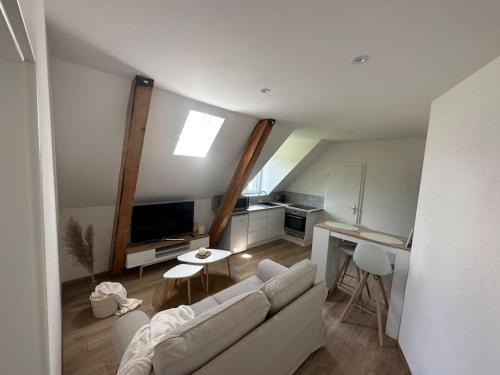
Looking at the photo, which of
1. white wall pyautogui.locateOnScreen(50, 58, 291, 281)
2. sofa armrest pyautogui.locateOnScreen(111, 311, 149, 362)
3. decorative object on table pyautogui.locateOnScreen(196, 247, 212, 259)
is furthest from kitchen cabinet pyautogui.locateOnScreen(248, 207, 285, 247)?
sofa armrest pyautogui.locateOnScreen(111, 311, 149, 362)

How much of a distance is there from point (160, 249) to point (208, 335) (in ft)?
8.46

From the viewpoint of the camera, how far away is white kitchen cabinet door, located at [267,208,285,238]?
4.68 m

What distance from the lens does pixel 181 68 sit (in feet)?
5.20

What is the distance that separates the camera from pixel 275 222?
4824 millimetres

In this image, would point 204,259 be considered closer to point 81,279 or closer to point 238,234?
point 238,234

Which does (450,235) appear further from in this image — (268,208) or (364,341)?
(268,208)

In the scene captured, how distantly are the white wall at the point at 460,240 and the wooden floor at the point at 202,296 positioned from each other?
32cm

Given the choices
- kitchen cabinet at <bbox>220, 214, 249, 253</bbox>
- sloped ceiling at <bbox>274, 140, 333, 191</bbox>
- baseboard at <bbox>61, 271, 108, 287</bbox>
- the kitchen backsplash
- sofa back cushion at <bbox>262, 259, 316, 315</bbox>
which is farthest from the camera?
the kitchen backsplash

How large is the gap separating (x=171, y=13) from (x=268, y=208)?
3.95 m

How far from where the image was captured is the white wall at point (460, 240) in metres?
1.09

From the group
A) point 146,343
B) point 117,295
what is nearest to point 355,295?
point 146,343

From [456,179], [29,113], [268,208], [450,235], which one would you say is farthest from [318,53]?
[268,208]

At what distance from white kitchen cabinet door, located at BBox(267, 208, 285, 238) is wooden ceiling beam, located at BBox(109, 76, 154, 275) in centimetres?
292

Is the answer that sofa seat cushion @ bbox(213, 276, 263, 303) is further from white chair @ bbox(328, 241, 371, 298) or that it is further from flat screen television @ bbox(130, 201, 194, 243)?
flat screen television @ bbox(130, 201, 194, 243)
